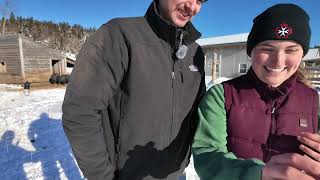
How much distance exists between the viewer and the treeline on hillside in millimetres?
51312

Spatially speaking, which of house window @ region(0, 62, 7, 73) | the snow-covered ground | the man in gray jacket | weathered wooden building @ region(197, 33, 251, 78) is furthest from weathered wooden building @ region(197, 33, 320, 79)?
the man in gray jacket

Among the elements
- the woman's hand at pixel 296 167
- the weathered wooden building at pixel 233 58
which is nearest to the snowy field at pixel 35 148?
the woman's hand at pixel 296 167

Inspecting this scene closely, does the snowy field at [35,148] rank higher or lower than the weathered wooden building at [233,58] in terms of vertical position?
lower

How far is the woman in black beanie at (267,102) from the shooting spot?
4.87 ft

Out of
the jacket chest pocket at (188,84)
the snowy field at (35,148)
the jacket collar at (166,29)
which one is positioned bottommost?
the snowy field at (35,148)

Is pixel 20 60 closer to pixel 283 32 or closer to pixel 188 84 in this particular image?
pixel 188 84

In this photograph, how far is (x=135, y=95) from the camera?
1.86 m

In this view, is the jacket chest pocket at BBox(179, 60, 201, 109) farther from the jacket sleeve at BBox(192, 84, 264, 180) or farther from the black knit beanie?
the black knit beanie

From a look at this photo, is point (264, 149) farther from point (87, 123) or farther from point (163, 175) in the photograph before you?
point (87, 123)

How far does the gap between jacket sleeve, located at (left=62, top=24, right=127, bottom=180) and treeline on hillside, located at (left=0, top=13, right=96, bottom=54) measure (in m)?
50.9

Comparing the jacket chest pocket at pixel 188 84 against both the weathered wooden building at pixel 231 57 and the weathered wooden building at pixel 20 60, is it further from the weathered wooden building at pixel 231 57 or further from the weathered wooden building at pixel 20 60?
the weathered wooden building at pixel 20 60

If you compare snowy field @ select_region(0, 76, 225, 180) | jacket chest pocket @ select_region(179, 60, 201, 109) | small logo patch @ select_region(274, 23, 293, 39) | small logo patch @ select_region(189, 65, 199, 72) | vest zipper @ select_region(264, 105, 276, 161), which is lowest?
snowy field @ select_region(0, 76, 225, 180)

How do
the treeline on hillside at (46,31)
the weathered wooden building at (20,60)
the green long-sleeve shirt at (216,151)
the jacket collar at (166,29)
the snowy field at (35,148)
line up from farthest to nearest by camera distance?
the treeline on hillside at (46,31) → the weathered wooden building at (20,60) → the snowy field at (35,148) → the jacket collar at (166,29) → the green long-sleeve shirt at (216,151)

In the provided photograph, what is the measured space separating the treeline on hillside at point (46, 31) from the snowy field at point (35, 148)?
4297 centimetres
